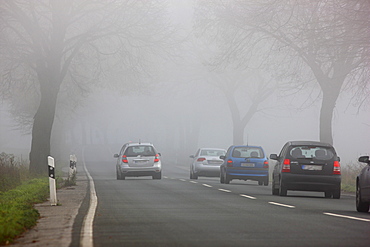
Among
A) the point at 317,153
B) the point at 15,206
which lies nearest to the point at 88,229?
the point at 15,206

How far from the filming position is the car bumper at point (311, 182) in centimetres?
2133

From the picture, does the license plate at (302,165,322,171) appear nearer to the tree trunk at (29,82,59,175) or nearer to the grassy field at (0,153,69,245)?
the grassy field at (0,153,69,245)

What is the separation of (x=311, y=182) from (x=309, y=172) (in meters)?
0.29

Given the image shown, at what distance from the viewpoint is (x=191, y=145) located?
72938 millimetres

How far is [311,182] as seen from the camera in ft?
70.1

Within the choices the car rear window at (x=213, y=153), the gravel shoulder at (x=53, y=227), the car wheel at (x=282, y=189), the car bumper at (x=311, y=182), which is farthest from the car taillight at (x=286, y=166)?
the car rear window at (x=213, y=153)

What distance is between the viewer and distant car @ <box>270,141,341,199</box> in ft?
70.0

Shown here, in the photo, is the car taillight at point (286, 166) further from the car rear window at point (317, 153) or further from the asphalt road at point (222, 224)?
the asphalt road at point (222, 224)

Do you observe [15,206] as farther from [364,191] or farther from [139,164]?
[139,164]

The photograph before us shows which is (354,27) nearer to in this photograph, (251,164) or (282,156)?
(282,156)

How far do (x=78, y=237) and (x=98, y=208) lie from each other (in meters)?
5.48

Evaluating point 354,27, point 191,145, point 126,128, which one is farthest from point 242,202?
point 126,128

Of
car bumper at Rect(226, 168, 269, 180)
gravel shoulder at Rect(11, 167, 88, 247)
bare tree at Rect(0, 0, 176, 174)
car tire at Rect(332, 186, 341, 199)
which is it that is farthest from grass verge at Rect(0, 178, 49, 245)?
bare tree at Rect(0, 0, 176, 174)

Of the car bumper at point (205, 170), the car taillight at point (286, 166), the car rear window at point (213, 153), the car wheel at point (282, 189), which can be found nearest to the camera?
the car wheel at point (282, 189)
